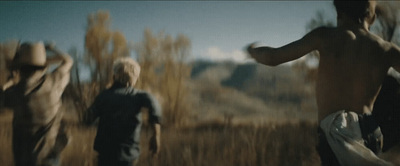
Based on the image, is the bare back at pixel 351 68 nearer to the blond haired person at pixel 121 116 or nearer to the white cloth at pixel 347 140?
the white cloth at pixel 347 140

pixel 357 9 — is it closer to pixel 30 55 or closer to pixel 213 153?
pixel 30 55

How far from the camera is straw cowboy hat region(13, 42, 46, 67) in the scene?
2.36 metres

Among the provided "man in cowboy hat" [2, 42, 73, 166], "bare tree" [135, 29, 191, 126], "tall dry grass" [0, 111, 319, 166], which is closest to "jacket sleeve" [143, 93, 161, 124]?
"man in cowboy hat" [2, 42, 73, 166]

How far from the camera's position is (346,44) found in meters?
1.58

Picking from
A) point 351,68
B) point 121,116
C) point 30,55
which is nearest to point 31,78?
point 30,55

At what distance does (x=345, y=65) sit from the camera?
156 cm

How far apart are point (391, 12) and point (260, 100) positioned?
5572 cm

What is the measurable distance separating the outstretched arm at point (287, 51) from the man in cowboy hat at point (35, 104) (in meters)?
1.60

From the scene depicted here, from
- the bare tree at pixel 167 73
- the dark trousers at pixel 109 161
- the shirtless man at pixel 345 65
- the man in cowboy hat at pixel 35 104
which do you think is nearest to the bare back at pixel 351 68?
the shirtless man at pixel 345 65

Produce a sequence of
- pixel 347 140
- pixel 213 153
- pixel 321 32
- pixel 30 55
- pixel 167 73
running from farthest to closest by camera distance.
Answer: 1. pixel 167 73
2. pixel 213 153
3. pixel 30 55
4. pixel 321 32
5. pixel 347 140

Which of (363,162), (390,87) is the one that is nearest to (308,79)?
(390,87)

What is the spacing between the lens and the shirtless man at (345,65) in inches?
61.1

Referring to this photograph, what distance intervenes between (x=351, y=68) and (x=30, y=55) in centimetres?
209

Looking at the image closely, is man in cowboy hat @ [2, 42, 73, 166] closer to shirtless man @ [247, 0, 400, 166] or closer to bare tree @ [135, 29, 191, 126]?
shirtless man @ [247, 0, 400, 166]
